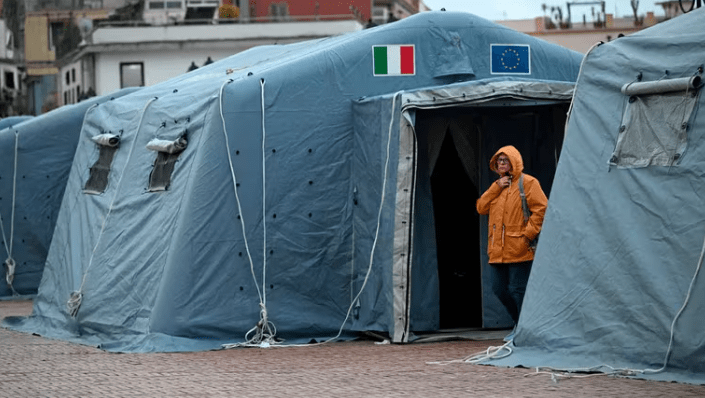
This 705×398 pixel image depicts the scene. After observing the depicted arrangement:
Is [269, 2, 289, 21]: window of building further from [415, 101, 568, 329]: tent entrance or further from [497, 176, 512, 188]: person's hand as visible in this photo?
[497, 176, 512, 188]: person's hand

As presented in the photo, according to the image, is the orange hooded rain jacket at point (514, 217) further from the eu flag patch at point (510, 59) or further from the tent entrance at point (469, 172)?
the eu flag patch at point (510, 59)

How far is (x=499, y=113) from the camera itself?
13.4 metres

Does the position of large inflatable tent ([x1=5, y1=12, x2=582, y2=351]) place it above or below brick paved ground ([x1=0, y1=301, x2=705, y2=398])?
above

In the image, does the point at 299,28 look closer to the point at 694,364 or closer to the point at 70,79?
the point at 70,79

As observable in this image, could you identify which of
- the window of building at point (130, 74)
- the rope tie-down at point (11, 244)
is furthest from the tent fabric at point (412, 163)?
the window of building at point (130, 74)

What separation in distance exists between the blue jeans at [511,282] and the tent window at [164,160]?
3.58m

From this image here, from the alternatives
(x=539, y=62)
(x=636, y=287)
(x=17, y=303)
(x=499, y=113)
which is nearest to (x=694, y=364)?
(x=636, y=287)

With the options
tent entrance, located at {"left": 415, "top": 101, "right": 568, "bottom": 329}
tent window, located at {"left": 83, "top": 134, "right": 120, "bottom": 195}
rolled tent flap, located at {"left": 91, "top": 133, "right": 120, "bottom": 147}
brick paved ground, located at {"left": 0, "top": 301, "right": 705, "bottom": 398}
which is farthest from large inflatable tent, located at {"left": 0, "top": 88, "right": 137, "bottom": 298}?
tent entrance, located at {"left": 415, "top": 101, "right": 568, "bottom": 329}

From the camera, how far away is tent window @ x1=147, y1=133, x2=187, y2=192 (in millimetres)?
13383

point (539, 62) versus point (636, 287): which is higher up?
point (539, 62)

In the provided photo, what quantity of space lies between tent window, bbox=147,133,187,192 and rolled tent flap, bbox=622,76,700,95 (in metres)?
5.03

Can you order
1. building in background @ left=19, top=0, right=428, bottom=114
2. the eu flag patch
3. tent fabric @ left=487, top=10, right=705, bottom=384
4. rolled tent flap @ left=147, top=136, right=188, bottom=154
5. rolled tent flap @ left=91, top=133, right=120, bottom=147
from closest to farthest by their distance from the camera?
tent fabric @ left=487, top=10, right=705, bottom=384 < rolled tent flap @ left=147, top=136, right=188, bottom=154 < the eu flag patch < rolled tent flap @ left=91, top=133, right=120, bottom=147 < building in background @ left=19, top=0, right=428, bottom=114

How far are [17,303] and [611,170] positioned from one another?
11.0 m

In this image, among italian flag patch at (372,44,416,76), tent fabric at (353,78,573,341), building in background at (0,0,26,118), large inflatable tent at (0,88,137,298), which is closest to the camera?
tent fabric at (353,78,573,341)
